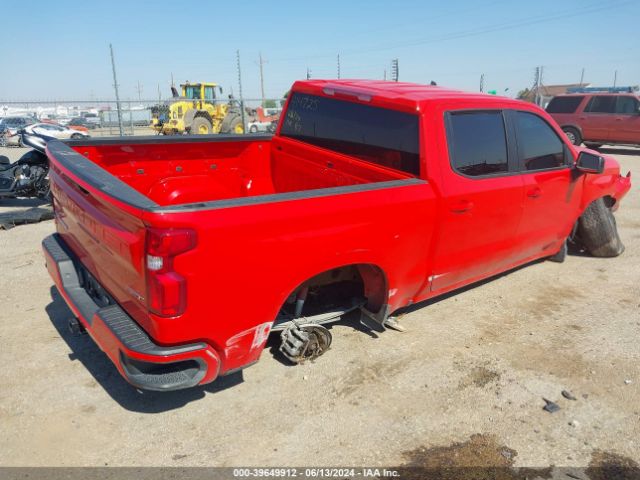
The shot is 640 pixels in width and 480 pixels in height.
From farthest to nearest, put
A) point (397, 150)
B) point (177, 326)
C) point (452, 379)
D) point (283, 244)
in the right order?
point (397, 150) < point (452, 379) < point (283, 244) < point (177, 326)

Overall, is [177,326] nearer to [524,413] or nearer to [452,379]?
[452,379]

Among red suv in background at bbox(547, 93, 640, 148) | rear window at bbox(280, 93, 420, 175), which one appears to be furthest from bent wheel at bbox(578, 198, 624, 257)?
red suv in background at bbox(547, 93, 640, 148)

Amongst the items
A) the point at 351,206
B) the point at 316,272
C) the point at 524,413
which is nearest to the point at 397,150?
the point at 351,206

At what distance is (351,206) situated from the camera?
2.94 metres

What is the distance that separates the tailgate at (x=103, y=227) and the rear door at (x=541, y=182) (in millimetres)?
3181

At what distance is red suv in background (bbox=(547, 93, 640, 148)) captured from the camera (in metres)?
15.6

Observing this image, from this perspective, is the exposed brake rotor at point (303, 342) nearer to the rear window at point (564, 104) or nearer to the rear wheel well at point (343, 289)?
the rear wheel well at point (343, 289)

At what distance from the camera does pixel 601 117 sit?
1606 centimetres

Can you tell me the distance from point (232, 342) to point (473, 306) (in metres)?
2.62

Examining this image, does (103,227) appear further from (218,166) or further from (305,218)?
(218,166)

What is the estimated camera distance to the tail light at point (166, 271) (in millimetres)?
2332

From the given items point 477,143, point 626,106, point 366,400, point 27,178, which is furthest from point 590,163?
point 626,106

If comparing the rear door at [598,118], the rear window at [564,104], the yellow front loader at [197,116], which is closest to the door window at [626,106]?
the rear door at [598,118]

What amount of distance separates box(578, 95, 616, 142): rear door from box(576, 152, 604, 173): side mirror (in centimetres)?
1351
